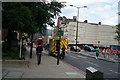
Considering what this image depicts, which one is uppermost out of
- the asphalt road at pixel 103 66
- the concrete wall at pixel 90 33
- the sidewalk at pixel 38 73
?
the concrete wall at pixel 90 33

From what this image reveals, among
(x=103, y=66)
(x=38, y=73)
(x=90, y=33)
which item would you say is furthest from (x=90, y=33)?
(x=38, y=73)

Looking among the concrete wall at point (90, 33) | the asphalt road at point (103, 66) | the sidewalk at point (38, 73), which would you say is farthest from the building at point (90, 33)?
the sidewalk at point (38, 73)

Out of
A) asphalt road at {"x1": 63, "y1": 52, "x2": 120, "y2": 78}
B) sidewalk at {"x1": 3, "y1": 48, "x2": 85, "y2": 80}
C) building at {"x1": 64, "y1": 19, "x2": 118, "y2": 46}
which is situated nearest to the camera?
sidewalk at {"x1": 3, "y1": 48, "x2": 85, "y2": 80}

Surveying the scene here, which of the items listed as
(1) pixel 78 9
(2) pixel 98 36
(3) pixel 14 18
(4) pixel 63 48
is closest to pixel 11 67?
(3) pixel 14 18

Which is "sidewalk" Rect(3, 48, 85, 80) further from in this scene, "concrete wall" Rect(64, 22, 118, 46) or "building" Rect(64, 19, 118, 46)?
"concrete wall" Rect(64, 22, 118, 46)

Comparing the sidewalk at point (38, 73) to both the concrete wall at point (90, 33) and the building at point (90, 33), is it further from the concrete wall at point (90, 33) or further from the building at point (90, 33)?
the concrete wall at point (90, 33)

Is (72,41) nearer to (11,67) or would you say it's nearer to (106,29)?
(106,29)

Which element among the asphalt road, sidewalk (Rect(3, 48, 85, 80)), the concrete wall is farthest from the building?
sidewalk (Rect(3, 48, 85, 80))

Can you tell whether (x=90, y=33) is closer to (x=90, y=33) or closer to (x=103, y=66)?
(x=90, y=33)

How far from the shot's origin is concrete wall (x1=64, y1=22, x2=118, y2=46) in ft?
274

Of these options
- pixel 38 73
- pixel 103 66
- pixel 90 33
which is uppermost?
pixel 90 33

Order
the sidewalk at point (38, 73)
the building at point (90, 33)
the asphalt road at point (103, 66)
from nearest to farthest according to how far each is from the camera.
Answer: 1. the sidewalk at point (38, 73)
2. the asphalt road at point (103, 66)
3. the building at point (90, 33)

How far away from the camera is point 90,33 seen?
8538cm

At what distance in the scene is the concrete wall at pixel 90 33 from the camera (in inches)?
3282
